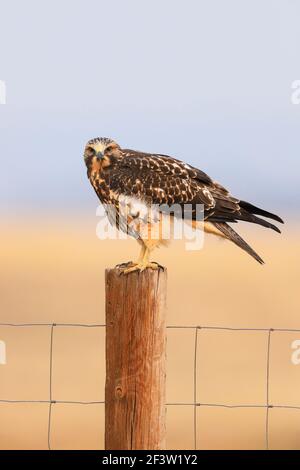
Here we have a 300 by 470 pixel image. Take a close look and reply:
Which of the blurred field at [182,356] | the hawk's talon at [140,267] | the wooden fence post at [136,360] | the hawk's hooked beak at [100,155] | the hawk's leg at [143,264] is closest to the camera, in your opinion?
the wooden fence post at [136,360]

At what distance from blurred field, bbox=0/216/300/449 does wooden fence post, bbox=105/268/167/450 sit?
6.33 feet

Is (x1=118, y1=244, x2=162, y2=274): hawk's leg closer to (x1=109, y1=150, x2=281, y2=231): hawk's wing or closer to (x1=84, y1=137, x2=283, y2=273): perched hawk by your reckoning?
(x1=84, y1=137, x2=283, y2=273): perched hawk

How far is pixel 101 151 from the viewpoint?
22.6 feet

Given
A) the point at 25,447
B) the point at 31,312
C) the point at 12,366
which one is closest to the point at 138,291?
the point at 25,447

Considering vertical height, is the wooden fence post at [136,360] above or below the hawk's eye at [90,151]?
below

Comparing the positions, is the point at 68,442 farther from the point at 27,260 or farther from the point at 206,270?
the point at 27,260

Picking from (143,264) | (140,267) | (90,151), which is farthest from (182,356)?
(140,267)

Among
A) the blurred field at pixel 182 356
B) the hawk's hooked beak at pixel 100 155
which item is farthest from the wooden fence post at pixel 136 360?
the blurred field at pixel 182 356

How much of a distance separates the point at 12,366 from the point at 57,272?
19.0 meters

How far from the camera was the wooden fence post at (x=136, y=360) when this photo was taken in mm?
5410

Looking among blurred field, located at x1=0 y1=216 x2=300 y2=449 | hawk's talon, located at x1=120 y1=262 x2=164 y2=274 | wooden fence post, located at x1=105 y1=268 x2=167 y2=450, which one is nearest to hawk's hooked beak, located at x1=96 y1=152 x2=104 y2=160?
blurred field, located at x1=0 y1=216 x2=300 y2=449

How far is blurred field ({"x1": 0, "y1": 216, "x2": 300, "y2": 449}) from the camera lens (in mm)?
10766

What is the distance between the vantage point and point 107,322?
5488 millimetres

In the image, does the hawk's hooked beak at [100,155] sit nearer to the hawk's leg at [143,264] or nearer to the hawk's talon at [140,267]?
the hawk's leg at [143,264]
